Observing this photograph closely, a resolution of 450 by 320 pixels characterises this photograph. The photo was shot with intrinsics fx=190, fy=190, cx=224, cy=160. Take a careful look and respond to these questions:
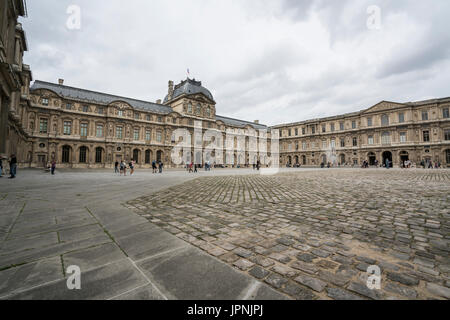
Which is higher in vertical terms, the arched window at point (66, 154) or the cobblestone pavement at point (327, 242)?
the arched window at point (66, 154)

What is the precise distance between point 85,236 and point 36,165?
3779cm

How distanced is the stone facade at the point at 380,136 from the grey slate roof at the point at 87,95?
41.2 m

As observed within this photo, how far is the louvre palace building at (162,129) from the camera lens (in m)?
30.1

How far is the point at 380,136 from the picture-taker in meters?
42.6

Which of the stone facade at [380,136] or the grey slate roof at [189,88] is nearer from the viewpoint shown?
the stone facade at [380,136]

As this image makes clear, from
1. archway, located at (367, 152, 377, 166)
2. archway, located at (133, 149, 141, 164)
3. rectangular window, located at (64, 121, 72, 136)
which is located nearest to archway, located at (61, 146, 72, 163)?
rectangular window, located at (64, 121, 72, 136)

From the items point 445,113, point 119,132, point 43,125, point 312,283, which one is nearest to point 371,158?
point 445,113

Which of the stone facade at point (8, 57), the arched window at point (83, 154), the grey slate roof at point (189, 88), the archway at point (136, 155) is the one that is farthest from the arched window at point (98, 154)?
the grey slate roof at point (189, 88)

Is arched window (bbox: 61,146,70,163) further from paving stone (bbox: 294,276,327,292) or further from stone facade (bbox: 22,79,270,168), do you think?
paving stone (bbox: 294,276,327,292)

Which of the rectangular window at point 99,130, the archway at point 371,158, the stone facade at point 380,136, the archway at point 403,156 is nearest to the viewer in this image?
the rectangular window at point 99,130

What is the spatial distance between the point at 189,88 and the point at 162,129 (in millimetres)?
13210

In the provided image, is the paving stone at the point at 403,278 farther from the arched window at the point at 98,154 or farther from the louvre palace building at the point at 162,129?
the arched window at the point at 98,154

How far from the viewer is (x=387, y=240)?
8.85 ft

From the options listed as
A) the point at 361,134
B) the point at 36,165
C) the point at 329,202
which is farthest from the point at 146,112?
the point at 361,134
